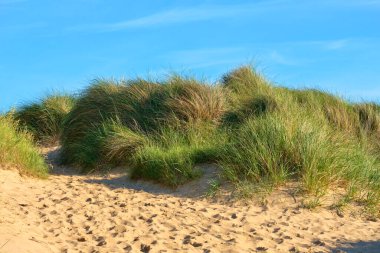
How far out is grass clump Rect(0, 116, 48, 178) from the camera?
36.3 feet

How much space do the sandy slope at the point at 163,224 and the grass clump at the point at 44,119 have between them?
5.72 metres

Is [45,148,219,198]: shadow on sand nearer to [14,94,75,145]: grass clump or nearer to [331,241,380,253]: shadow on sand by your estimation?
[14,94,75,145]: grass clump

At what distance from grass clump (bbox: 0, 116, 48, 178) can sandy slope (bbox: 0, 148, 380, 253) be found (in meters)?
0.47

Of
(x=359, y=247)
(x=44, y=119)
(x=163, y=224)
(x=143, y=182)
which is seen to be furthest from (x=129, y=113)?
(x=359, y=247)

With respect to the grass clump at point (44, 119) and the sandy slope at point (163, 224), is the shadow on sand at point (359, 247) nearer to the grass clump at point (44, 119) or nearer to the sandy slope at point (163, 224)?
the sandy slope at point (163, 224)

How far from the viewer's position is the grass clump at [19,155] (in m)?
11.1

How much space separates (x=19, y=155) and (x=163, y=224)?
407 cm

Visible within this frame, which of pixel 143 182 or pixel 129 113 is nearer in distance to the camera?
pixel 143 182

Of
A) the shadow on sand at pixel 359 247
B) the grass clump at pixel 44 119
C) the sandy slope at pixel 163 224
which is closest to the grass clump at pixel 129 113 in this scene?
the grass clump at pixel 44 119

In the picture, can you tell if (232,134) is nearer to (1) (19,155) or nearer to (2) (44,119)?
(1) (19,155)

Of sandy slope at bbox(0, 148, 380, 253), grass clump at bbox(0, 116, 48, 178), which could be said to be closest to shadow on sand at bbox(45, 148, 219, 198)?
sandy slope at bbox(0, 148, 380, 253)

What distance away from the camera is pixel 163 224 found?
8.43 meters

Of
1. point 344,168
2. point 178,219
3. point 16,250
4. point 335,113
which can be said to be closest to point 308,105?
point 335,113

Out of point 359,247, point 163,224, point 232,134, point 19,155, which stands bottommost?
point 359,247
